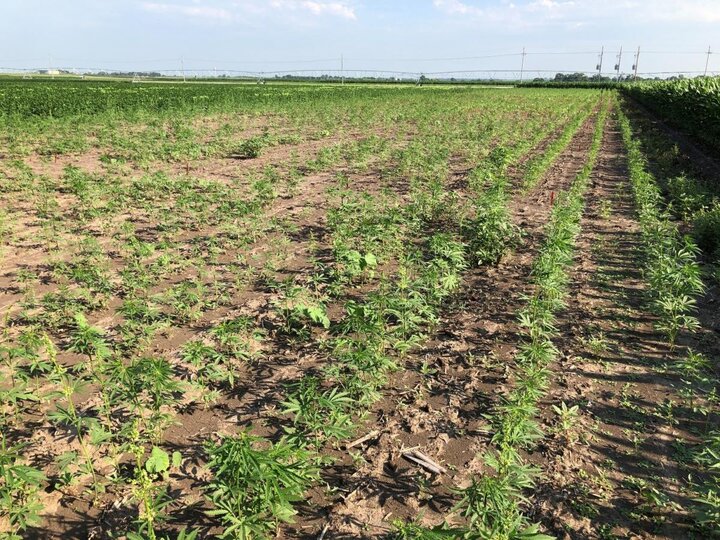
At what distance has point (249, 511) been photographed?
Answer: 2.42 m

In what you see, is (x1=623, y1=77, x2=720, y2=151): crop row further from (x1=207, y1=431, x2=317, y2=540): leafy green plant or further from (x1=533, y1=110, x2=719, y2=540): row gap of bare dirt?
(x1=207, y1=431, x2=317, y2=540): leafy green plant

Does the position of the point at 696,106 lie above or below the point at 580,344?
above

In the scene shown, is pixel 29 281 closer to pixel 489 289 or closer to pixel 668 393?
pixel 489 289

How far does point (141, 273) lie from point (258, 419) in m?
3.05

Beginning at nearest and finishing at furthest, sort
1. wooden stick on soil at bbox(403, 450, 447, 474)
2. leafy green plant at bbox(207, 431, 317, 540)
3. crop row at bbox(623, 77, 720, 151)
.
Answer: leafy green plant at bbox(207, 431, 317, 540), wooden stick on soil at bbox(403, 450, 447, 474), crop row at bbox(623, 77, 720, 151)

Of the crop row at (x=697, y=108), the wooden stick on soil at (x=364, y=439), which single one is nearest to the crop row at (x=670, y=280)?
the wooden stick on soil at (x=364, y=439)

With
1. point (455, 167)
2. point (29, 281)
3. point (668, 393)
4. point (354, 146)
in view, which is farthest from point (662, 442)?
point (354, 146)

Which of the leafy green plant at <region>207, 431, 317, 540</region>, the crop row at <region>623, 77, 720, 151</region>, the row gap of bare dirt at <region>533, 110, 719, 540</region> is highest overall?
the crop row at <region>623, 77, 720, 151</region>

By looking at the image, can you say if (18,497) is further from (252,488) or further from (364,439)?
(364,439)

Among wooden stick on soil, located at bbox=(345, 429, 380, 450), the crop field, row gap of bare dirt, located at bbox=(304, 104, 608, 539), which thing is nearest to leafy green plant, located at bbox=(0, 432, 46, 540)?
the crop field

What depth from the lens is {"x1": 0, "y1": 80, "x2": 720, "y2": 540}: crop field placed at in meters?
2.67

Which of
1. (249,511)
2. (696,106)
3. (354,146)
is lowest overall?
(249,511)

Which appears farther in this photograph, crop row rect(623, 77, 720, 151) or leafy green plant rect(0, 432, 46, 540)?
crop row rect(623, 77, 720, 151)

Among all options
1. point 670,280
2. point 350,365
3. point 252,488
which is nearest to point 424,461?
point 350,365
